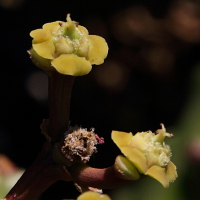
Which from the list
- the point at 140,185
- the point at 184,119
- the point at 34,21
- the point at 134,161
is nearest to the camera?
the point at 134,161

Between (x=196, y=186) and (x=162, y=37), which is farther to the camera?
(x=162, y=37)

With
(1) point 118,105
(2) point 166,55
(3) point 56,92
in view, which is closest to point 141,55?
(2) point 166,55

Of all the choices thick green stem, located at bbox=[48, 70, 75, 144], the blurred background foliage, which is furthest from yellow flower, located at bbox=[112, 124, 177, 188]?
the blurred background foliage

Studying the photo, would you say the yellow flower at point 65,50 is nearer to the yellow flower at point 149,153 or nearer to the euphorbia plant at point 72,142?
the euphorbia plant at point 72,142

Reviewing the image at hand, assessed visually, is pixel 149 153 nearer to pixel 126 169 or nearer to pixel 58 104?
pixel 126 169

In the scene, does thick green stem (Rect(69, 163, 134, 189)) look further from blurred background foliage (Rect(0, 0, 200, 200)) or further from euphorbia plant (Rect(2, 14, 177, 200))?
blurred background foliage (Rect(0, 0, 200, 200))

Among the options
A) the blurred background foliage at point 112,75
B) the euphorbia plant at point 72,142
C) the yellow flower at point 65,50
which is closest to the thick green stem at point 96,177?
the euphorbia plant at point 72,142

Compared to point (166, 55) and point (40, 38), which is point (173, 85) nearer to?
point (166, 55)

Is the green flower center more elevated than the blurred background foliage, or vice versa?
the green flower center
